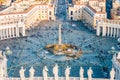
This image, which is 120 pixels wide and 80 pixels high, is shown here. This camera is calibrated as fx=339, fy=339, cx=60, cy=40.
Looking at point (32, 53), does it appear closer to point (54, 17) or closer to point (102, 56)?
point (102, 56)

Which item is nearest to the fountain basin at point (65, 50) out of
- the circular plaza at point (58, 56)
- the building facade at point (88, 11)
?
the circular plaza at point (58, 56)

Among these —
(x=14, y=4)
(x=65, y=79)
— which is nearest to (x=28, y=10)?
(x=14, y=4)

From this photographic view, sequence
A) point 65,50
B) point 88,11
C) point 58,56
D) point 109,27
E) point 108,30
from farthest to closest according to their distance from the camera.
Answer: point 88,11 < point 109,27 < point 108,30 < point 65,50 < point 58,56

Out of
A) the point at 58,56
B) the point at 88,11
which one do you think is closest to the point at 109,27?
the point at 88,11

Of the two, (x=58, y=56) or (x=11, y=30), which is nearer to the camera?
(x=58, y=56)

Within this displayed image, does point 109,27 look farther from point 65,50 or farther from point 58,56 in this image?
point 58,56

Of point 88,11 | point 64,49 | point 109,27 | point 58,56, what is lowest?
point 58,56
